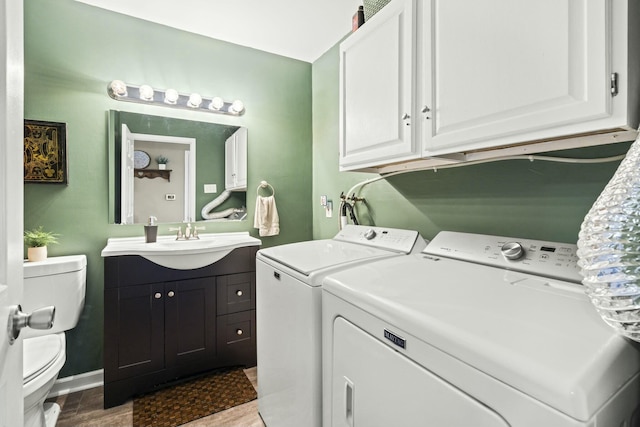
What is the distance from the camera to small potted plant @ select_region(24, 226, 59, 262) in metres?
1.73

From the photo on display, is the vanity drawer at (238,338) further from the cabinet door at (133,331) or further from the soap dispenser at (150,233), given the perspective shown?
the soap dispenser at (150,233)

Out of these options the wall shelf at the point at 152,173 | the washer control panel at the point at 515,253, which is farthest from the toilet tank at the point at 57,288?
the washer control panel at the point at 515,253

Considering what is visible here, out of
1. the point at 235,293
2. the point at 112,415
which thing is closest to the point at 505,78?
the point at 235,293

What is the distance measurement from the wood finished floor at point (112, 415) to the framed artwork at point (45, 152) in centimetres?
139

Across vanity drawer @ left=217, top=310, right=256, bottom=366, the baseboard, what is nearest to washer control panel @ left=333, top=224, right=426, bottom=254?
vanity drawer @ left=217, top=310, right=256, bottom=366

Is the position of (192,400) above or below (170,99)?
below

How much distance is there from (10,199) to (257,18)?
2.07 metres

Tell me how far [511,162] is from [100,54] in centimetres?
259

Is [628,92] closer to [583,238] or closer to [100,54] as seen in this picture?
[583,238]

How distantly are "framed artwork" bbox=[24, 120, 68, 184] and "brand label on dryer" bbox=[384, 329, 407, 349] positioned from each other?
86.8 inches

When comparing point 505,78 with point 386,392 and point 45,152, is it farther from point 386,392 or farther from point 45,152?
point 45,152

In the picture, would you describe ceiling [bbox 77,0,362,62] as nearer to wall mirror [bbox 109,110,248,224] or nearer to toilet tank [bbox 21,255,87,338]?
wall mirror [bbox 109,110,248,224]

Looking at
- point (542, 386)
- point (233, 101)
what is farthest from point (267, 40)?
point (542, 386)

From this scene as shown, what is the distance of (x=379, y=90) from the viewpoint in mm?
1456
